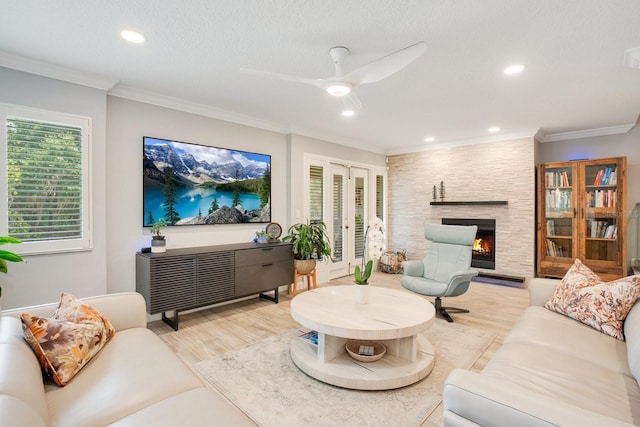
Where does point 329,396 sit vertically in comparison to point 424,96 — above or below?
below

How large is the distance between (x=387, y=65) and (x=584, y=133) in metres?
4.85

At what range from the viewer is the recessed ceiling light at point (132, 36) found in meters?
2.21

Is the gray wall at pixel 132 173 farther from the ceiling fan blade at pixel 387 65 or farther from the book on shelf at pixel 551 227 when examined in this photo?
the book on shelf at pixel 551 227

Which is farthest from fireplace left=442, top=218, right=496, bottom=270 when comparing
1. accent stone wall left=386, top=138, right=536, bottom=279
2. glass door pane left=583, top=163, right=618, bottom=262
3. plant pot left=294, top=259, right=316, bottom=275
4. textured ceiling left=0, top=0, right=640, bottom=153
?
plant pot left=294, top=259, right=316, bottom=275

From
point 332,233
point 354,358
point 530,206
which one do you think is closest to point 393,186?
point 332,233

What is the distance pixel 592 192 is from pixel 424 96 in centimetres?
334

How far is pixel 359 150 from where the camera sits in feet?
19.7

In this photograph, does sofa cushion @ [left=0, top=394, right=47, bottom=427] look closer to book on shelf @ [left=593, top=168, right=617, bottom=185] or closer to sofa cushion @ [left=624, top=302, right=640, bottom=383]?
sofa cushion @ [left=624, top=302, right=640, bottom=383]

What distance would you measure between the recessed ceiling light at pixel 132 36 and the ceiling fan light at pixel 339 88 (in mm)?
1381

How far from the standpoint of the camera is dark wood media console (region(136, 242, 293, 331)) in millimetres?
3125

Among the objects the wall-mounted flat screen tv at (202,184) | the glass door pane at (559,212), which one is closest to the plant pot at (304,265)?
the wall-mounted flat screen tv at (202,184)

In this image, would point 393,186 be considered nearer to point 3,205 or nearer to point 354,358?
point 354,358

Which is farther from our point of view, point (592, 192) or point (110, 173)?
point (592, 192)

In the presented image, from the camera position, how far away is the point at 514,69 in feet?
9.09
